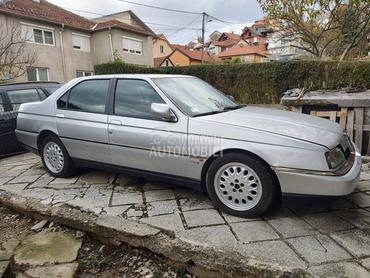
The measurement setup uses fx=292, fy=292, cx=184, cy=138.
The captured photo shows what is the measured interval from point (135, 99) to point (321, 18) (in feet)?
49.5

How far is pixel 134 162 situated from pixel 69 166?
1.24 m

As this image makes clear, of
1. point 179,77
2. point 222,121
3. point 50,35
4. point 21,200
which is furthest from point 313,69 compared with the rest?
point 50,35

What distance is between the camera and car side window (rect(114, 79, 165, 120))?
328 centimetres

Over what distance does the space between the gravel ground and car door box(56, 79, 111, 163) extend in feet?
3.41

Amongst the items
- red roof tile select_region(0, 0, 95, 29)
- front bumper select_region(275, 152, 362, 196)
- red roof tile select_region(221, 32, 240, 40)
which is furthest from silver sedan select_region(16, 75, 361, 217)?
red roof tile select_region(221, 32, 240, 40)

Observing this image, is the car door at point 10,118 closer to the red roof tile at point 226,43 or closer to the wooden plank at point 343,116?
the wooden plank at point 343,116

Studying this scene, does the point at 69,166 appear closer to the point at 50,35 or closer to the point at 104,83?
the point at 104,83

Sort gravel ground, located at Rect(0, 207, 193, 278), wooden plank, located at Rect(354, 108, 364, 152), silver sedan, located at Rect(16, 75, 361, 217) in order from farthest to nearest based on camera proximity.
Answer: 1. wooden plank, located at Rect(354, 108, 364, 152)
2. silver sedan, located at Rect(16, 75, 361, 217)
3. gravel ground, located at Rect(0, 207, 193, 278)

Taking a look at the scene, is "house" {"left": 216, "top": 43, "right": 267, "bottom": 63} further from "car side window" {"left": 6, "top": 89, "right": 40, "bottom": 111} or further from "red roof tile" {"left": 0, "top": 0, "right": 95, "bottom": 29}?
"car side window" {"left": 6, "top": 89, "right": 40, "bottom": 111}

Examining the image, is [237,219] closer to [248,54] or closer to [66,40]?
[66,40]

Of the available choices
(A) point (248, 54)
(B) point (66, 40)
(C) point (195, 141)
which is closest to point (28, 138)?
(C) point (195, 141)

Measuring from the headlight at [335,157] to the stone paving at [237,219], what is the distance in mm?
545

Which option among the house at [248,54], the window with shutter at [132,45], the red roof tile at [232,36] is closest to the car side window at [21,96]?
the window with shutter at [132,45]

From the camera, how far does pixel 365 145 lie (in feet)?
15.9
